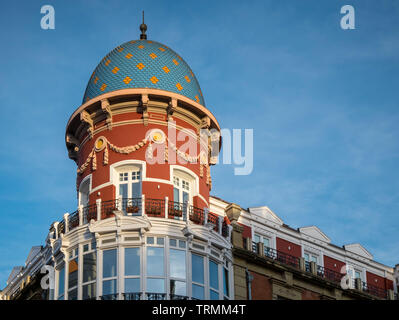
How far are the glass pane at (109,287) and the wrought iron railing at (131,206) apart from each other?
363 cm

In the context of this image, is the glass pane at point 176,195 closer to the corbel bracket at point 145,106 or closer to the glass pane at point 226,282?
the corbel bracket at point 145,106

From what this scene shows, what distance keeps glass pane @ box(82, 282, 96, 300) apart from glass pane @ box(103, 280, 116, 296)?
1.84 ft

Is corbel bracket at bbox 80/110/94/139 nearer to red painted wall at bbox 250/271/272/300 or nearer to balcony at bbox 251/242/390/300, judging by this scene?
balcony at bbox 251/242/390/300

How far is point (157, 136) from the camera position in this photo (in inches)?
1791

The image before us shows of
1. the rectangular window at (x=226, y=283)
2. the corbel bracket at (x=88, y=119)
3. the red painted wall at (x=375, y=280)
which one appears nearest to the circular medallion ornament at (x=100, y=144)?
the corbel bracket at (x=88, y=119)

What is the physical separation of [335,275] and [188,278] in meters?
15.3

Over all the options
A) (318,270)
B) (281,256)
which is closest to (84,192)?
(281,256)

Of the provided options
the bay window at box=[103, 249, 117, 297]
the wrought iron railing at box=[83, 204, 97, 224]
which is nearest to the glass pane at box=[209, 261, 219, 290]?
the bay window at box=[103, 249, 117, 297]

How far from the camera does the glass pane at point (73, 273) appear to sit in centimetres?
4222

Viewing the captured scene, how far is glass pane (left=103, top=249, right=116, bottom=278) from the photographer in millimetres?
41219

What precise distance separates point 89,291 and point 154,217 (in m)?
4.65

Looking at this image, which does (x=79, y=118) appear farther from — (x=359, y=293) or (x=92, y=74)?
(x=359, y=293)
